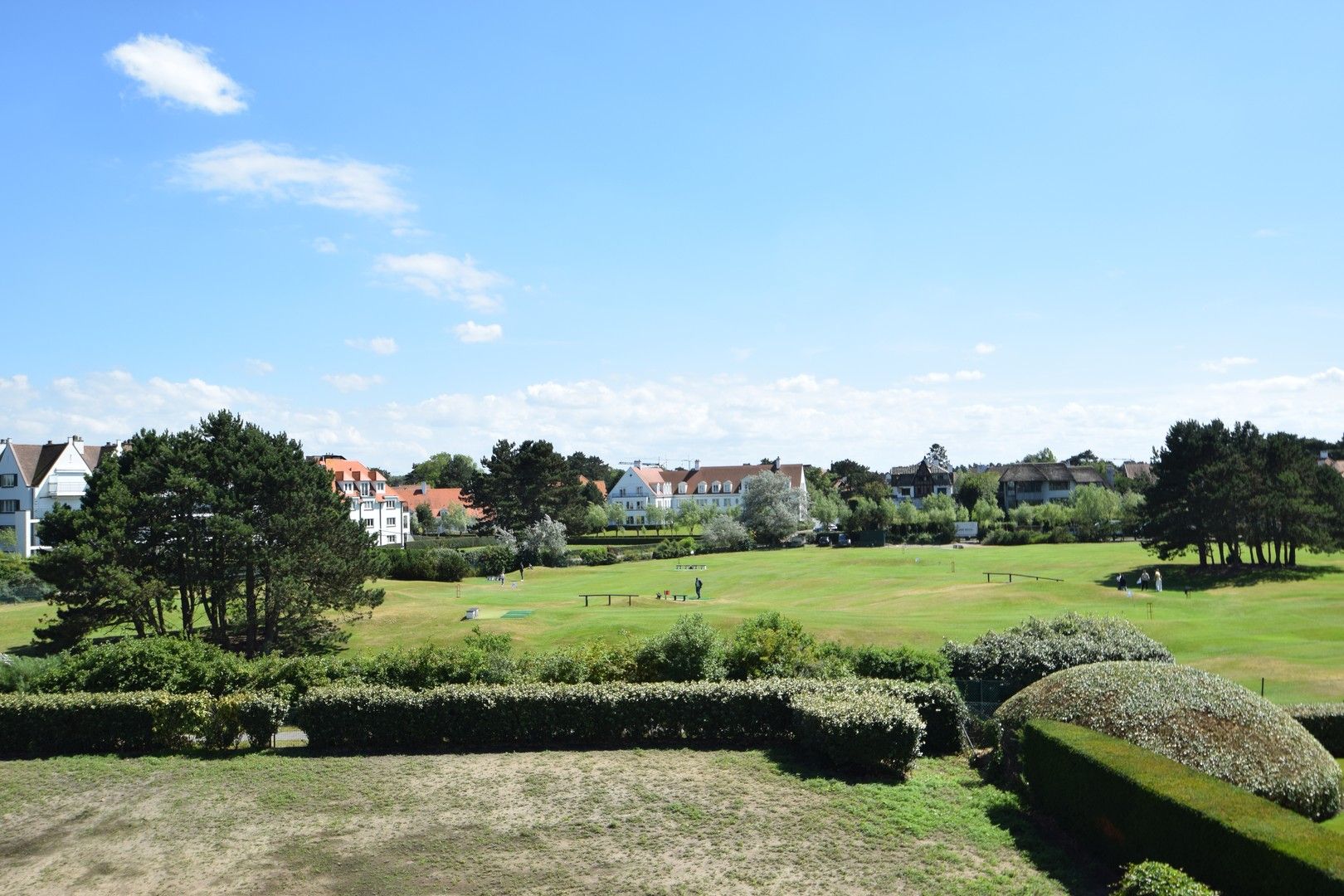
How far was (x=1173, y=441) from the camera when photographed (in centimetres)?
7144

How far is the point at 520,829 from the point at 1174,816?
1103 cm

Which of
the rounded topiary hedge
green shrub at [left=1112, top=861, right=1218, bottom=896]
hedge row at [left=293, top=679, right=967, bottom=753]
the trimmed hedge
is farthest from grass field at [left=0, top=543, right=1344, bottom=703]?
green shrub at [left=1112, top=861, right=1218, bottom=896]

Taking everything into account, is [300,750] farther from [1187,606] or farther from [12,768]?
[1187,606]

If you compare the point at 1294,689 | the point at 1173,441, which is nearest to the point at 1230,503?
the point at 1173,441

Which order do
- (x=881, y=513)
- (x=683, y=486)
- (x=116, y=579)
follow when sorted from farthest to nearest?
(x=683, y=486)
(x=881, y=513)
(x=116, y=579)

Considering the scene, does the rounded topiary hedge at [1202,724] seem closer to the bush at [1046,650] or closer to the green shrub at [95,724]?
the bush at [1046,650]

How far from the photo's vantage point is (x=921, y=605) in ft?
176

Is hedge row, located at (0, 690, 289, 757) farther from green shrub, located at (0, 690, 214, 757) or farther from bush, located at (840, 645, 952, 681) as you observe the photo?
bush, located at (840, 645, 952, 681)

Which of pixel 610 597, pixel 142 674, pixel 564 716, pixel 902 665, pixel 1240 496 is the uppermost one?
pixel 1240 496

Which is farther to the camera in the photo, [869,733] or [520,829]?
[869,733]

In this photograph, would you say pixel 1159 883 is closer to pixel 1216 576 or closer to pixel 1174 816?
pixel 1174 816

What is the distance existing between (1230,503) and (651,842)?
60.5m

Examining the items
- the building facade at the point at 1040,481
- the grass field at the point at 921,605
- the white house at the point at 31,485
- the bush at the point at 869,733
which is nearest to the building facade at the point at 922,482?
the building facade at the point at 1040,481

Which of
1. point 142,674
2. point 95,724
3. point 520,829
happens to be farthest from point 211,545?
point 520,829
